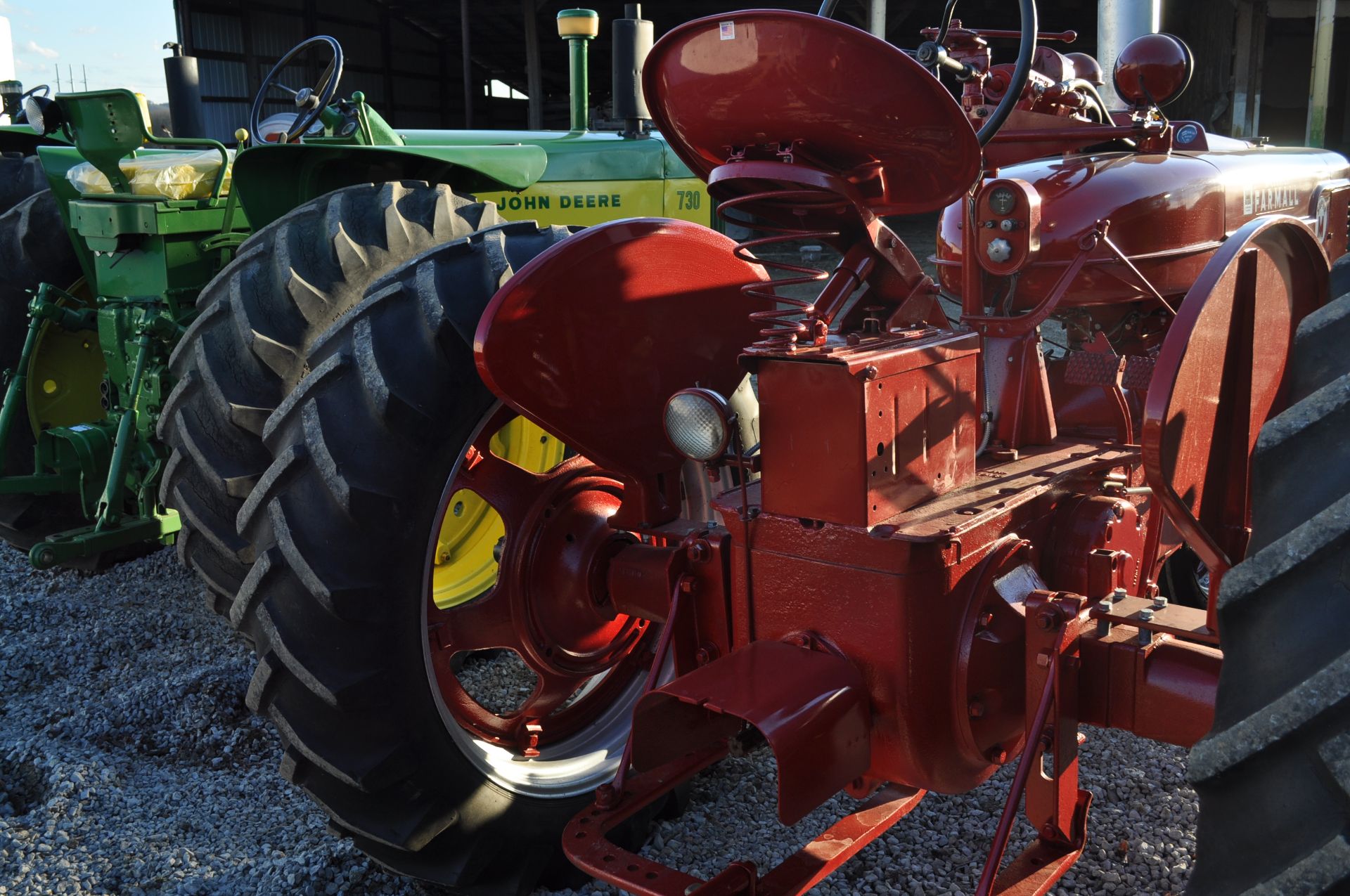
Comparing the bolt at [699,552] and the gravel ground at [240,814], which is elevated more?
the bolt at [699,552]

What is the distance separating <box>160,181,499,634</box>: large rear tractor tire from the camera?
9.96 ft

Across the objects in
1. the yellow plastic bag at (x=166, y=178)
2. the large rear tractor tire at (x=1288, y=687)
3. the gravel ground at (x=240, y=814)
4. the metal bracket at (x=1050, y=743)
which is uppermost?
the yellow plastic bag at (x=166, y=178)

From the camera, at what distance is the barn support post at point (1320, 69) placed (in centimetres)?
1190

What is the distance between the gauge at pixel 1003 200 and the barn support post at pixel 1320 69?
11601mm

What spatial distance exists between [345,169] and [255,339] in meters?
1.27

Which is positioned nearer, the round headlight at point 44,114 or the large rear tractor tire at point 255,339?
the large rear tractor tire at point 255,339

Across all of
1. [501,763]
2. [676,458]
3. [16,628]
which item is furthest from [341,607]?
[16,628]

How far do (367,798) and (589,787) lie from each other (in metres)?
0.50

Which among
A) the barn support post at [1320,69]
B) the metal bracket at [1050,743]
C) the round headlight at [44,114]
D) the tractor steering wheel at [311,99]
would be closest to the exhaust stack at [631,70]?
the tractor steering wheel at [311,99]

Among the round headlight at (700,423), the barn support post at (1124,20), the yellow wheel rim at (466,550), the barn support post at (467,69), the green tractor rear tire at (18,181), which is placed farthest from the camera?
the barn support post at (467,69)

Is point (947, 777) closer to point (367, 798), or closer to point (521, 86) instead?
point (367, 798)

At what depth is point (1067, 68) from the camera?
124 inches

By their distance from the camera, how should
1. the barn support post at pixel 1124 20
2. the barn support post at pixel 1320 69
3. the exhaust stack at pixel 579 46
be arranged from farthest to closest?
the barn support post at pixel 1320 69 < the barn support post at pixel 1124 20 < the exhaust stack at pixel 579 46

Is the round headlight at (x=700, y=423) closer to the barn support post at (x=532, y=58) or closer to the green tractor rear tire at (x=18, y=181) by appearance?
the green tractor rear tire at (x=18, y=181)
